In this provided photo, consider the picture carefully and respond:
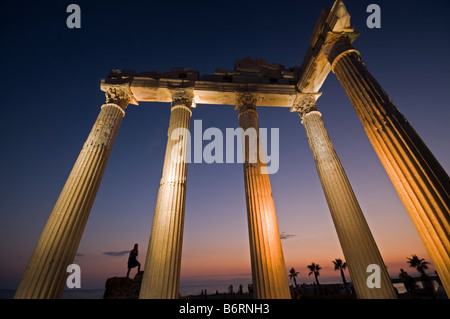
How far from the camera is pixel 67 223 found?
8.66 meters

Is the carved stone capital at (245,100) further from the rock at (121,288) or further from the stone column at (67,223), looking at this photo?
the rock at (121,288)

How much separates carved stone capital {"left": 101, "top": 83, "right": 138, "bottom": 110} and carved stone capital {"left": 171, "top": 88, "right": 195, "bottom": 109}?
3194 millimetres

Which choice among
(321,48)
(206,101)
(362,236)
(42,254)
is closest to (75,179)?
(42,254)

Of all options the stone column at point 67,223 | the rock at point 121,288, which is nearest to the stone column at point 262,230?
the stone column at point 67,223

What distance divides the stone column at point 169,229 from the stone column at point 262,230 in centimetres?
325

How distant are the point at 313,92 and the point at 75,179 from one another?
16.0 metres

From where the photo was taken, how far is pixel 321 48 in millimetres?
11859

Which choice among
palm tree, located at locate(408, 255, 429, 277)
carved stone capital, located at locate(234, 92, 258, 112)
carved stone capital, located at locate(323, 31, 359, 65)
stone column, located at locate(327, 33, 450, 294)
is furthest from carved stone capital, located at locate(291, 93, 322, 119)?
palm tree, located at locate(408, 255, 429, 277)

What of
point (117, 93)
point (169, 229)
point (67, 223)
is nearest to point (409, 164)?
point (169, 229)

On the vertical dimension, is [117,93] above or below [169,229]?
above

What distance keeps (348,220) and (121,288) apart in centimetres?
1388

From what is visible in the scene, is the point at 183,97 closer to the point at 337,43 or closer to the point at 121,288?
the point at 337,43

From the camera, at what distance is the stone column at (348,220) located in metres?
8.33

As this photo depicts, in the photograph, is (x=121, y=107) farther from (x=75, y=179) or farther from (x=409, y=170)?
(x=409, y=170)
